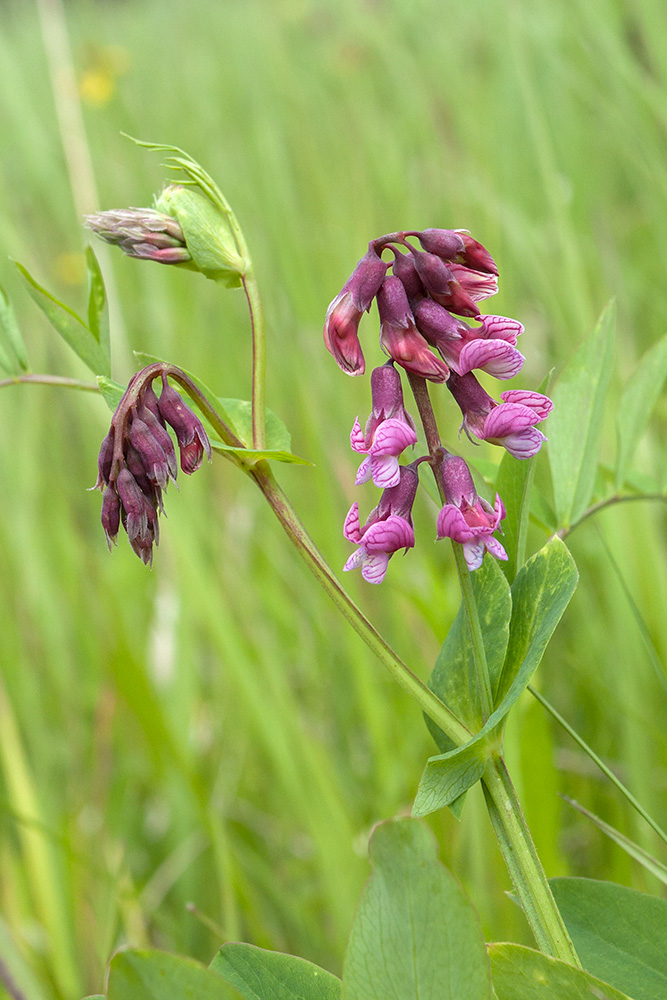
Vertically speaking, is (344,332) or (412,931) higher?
(344,332)

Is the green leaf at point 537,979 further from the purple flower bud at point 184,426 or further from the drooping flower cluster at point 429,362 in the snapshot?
the purple flower bud at point 184,426

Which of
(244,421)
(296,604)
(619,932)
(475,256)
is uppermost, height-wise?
(475,256)

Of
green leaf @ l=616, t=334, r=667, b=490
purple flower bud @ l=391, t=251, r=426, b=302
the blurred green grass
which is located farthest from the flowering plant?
the blurred green grass

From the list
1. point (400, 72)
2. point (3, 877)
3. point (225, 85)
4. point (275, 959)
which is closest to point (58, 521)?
point (3, 877)

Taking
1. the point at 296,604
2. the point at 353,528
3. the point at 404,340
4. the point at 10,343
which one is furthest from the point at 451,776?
the point at 296,604

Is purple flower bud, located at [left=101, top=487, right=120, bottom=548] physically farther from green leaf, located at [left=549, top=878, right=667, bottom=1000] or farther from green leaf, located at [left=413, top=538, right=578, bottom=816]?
green leaf, located at [left=549, top=878, right=667, bottom=1000]

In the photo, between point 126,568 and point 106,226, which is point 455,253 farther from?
point 126,568

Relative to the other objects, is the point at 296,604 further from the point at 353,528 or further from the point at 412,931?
the point at 412,931
